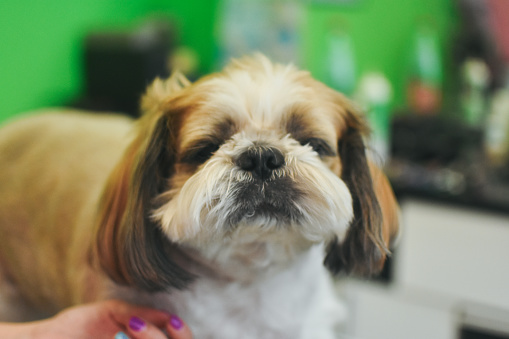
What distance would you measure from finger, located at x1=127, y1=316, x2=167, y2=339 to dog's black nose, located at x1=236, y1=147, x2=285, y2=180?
381 mm

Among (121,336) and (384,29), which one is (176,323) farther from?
(384,29)

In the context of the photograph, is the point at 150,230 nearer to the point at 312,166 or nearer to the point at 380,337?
the point at 312,166

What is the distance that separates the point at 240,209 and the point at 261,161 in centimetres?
10

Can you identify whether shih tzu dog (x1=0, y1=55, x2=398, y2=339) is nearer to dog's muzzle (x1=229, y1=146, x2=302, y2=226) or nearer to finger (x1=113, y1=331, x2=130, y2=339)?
dog's muzzle (x1=229, y1=146, x2=302, y2=226)

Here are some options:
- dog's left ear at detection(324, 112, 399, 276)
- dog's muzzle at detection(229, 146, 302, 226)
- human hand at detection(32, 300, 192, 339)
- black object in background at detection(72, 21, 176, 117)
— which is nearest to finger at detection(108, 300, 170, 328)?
human hand at detection(32, 300, 192, 339)

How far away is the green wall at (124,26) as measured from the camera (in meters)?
1.98

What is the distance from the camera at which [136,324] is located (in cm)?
97

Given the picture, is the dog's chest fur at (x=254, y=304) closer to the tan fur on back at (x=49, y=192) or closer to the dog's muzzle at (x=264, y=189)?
the dog's muzzle at (x=264, y=189)

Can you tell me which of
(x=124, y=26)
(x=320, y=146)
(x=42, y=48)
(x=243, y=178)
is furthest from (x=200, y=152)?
(x=124, y=26)

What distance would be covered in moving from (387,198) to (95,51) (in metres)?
1.77

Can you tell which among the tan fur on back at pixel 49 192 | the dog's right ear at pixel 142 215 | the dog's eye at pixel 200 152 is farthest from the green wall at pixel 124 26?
the dog's eye at pixel 200 152

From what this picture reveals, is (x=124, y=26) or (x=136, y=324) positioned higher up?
(x=124, y=26)

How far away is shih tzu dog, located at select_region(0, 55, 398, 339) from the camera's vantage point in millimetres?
918

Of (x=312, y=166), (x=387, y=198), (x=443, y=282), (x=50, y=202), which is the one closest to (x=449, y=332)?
(x=443, y=282)
